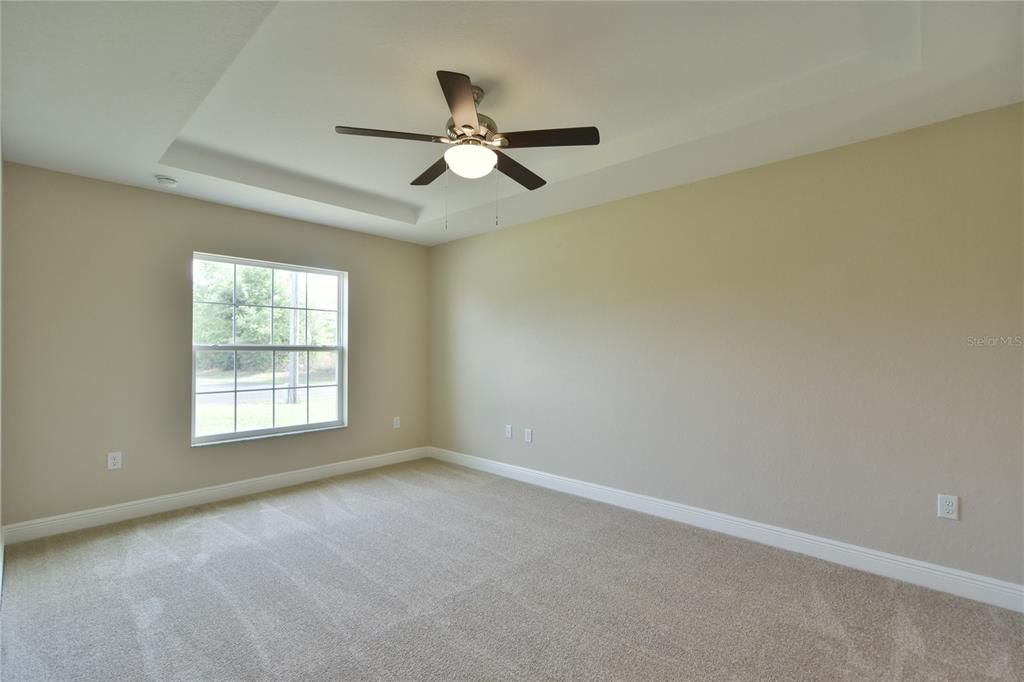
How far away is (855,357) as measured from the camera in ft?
8.77

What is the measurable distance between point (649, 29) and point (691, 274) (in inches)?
69.3

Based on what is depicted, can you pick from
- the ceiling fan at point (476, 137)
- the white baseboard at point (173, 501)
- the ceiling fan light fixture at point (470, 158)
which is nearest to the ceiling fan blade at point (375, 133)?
the ceiling fan at point (476, 137)

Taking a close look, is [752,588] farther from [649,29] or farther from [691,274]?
[649,29]

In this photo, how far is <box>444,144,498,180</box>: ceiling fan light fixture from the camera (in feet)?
7.25

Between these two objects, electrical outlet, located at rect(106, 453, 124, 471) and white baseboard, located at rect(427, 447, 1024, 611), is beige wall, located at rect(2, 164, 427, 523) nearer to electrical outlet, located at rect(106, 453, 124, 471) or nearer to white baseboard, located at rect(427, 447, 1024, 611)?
electrical outlet, located at rect(106, 453, 124, 471)

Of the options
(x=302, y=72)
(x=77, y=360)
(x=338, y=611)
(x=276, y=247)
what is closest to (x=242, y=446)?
(x=77, y=360)

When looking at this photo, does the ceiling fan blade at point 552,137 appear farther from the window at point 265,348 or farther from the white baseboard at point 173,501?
the white baseboard at point 173,501

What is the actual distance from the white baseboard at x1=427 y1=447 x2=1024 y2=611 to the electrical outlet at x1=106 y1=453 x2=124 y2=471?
316cm

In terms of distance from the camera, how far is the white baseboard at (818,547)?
2.27 m

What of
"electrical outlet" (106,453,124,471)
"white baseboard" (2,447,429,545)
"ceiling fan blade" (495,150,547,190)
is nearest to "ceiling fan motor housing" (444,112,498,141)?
"ceiling fan blade" (495,150,547,190)

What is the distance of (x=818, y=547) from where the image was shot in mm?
2752

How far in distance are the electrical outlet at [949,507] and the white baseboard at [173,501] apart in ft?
14.3

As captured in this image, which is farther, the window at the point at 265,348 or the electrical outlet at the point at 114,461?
the window at the point at 265,348

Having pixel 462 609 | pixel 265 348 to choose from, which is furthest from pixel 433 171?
pixel 265 348
